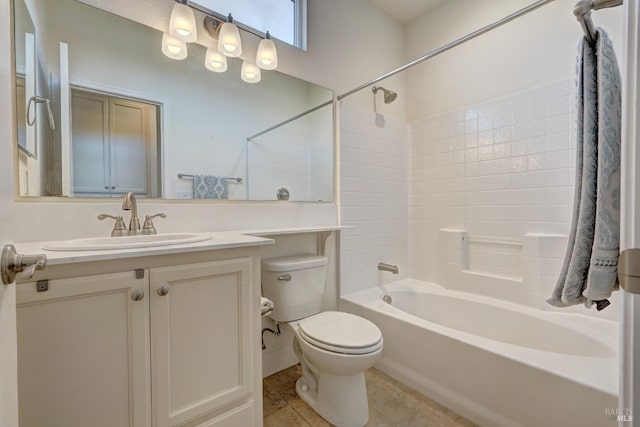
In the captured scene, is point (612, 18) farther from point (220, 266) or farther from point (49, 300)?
point (49, 300)

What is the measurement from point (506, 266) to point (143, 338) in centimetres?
215

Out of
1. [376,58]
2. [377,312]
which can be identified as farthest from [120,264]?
[376,58]

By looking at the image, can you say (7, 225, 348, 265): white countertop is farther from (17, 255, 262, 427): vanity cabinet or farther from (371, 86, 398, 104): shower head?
(371, 86, 398, 104): shower head

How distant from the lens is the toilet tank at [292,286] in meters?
1.58

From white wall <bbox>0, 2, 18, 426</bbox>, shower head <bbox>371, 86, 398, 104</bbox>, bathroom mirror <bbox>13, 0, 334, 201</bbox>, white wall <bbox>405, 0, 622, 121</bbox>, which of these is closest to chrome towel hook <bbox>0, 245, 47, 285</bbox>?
white wall <bbox>0, 2, 18, 426</bbox>

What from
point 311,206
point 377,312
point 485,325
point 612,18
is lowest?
point 485,325

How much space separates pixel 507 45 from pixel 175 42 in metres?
2.17

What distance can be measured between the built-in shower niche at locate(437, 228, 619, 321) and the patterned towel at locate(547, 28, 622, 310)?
1.20m

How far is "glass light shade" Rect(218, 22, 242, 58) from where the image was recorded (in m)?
1.48

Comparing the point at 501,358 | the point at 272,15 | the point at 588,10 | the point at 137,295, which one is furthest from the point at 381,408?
the point at 272,15

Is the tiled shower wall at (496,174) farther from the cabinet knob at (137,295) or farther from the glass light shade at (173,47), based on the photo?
the cabinet knob at (137,295)

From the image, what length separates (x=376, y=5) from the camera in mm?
2301

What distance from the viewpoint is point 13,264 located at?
0.46m

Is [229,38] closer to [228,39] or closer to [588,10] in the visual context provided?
[228,39]
